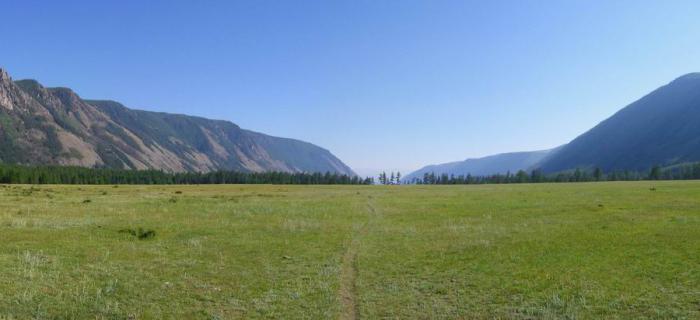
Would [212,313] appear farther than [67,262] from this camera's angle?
No

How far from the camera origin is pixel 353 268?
795 inches

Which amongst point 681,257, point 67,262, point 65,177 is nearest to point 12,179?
point 65,177

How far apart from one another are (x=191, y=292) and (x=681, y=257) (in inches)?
868

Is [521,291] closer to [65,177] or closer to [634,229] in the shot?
[634,229]

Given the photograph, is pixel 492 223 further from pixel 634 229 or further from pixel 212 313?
pixel 212 313

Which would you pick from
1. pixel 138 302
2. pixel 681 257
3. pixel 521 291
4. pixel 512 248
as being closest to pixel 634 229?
pixel 681 257

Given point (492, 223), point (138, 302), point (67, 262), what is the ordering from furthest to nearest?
point (492, 223)
point (67, 262)
point (138, 302)

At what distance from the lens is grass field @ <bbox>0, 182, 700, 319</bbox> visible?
14469 mm

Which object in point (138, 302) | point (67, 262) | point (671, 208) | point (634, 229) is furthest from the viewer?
point (671, 208)

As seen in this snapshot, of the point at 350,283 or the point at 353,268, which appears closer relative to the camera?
the point at 350,283

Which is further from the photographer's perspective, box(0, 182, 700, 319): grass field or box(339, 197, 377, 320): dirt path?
box(0, 182, 700, 319): grass field

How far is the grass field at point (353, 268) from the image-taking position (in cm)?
1447

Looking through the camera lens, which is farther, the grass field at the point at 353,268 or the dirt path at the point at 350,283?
the grass field at the point at 353,268

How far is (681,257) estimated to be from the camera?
20.5 metres
